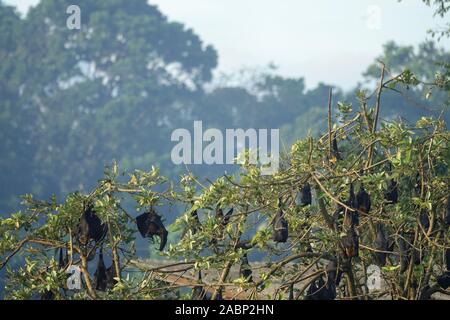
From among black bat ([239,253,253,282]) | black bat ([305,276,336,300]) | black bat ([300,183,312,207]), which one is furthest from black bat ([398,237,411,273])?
black bat ([239,253,253,282])

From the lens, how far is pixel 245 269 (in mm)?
8109

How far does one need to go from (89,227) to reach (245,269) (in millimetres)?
1192

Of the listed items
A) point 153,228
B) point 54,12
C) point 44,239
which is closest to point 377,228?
point 153,228

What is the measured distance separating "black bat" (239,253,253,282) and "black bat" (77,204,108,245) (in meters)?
1.08

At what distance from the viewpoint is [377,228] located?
28.1 ft

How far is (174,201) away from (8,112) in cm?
3917

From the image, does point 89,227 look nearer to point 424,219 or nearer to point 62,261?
point 62,261

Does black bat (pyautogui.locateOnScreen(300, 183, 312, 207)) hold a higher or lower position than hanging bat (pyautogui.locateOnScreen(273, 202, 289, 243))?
higher

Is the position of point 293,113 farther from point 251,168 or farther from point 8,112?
point 251,168

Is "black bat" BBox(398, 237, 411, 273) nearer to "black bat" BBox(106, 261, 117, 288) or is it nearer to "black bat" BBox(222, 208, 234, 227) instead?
"black bat" BBox(222, 208, 234, 227)

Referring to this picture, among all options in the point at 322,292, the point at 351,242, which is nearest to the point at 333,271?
the point at 322,292

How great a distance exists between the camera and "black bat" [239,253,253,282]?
8016mm

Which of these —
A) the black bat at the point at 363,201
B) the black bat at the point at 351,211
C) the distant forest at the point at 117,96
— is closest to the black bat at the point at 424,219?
the black bat at the point at 363,201

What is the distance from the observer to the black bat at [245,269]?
26.3 ft
